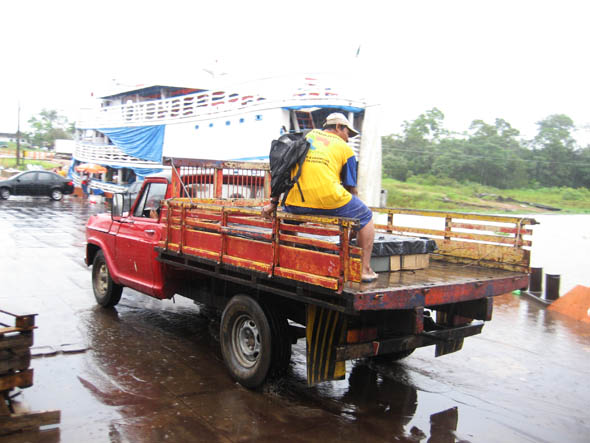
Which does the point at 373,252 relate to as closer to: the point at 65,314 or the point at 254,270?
the point at 254,270

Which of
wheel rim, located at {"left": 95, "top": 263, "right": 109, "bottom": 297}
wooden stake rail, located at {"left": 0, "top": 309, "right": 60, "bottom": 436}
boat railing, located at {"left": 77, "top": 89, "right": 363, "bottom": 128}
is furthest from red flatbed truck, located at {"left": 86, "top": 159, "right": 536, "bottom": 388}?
boat railing, located at {"left": 77, "top": 89, "right": 363, "bottom": 128}

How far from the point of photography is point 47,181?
89.9ft

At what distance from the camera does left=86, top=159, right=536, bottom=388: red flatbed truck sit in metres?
3.67

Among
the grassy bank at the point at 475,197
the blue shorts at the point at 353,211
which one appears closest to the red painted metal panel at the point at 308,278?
the blue shorts at the point at 353,211

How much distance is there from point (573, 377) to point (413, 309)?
241 centimetres

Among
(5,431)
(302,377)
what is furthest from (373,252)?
(5,431)

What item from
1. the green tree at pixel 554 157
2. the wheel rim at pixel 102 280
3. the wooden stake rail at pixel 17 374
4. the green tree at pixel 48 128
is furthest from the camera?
the green tree at pixel 48 128

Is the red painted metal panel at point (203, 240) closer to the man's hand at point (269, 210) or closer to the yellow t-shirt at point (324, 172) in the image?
the man's hand at point (269, 210)

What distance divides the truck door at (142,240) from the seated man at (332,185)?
7.14 feet

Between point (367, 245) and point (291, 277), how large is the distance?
0.67 m

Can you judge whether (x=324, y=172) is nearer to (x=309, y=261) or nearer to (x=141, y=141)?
(x=309, y=261)

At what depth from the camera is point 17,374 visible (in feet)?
11.5

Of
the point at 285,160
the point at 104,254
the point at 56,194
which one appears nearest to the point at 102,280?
the point at 104,254

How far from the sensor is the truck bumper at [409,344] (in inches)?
149
